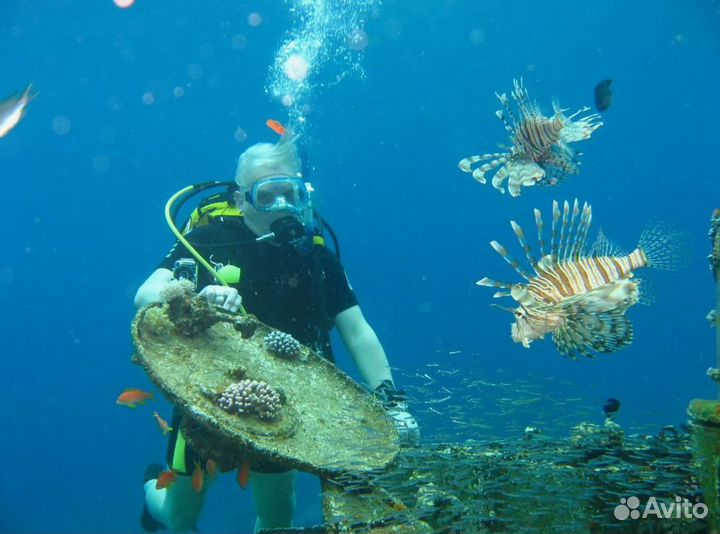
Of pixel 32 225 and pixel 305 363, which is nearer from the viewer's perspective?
pixel 305 363

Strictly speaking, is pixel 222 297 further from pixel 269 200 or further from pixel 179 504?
pixel 179 504

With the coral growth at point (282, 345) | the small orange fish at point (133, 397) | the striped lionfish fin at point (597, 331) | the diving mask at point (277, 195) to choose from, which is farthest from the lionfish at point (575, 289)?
the small orange fish at point (133, 397)

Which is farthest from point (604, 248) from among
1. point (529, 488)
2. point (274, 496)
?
point (274, 496)

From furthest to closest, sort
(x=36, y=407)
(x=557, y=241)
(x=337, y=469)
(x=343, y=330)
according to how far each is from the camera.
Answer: (x=36, y=407) → (x=343, y=330) → (x=557, y=241) → (x=337, y=469)

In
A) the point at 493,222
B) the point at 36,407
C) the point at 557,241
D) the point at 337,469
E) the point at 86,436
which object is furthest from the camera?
the point at 493,222

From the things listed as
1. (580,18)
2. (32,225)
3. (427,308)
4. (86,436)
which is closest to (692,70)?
(580,18)

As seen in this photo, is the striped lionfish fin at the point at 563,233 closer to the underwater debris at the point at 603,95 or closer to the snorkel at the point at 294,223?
the snorkel at the point at 294,223

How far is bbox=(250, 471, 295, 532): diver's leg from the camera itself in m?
4.11

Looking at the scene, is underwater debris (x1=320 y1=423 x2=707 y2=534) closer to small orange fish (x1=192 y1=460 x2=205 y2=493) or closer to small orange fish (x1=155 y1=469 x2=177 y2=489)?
small orange fish (x1=192 y1=460 x2=205 y2=493)

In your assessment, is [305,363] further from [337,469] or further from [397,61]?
[397,61]

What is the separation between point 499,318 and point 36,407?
146 ft

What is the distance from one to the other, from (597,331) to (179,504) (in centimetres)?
355

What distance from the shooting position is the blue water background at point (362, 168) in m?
36.0

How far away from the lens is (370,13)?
4344 cm
